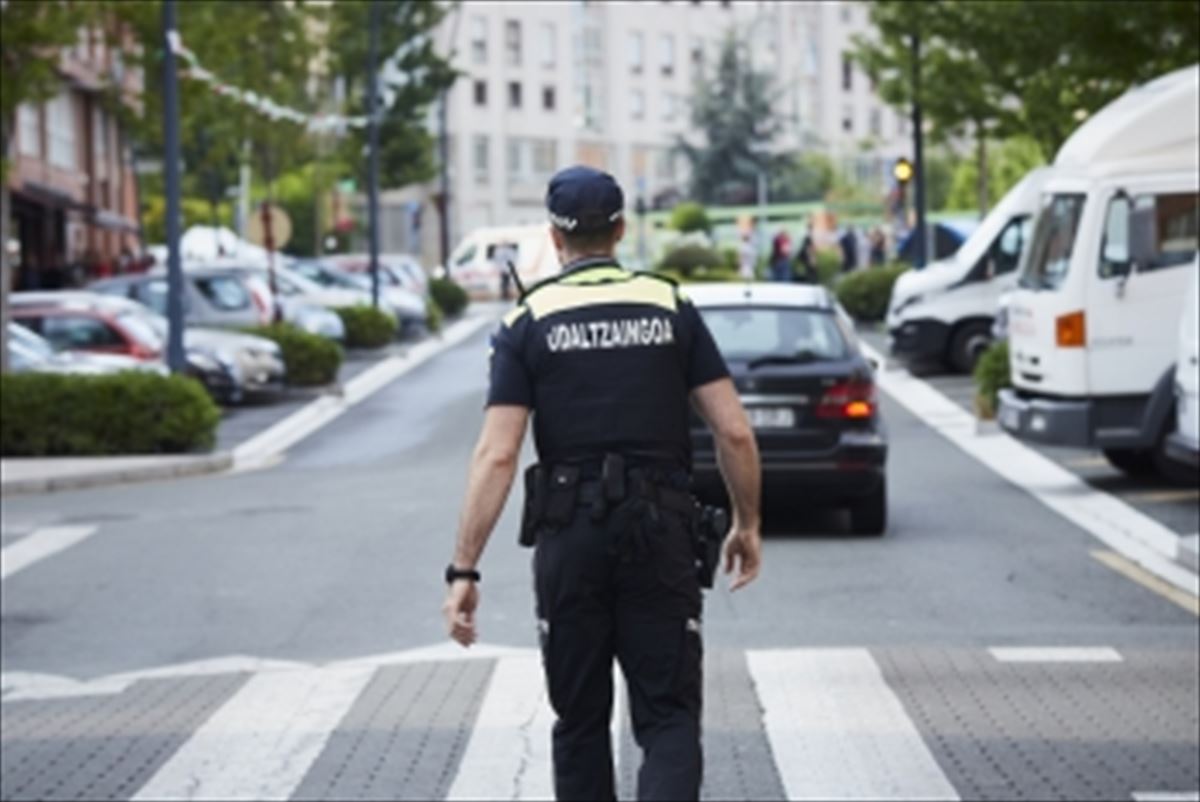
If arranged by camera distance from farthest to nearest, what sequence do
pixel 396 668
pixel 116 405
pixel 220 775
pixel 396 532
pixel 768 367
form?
pixel 116 405
pixel 396 532
pixel 768 367
pixel 396 668
pixel 220 775

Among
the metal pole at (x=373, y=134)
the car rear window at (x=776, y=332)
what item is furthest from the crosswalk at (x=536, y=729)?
the metal pole at (x=373, y=134)

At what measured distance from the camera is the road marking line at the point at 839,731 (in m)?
9.96

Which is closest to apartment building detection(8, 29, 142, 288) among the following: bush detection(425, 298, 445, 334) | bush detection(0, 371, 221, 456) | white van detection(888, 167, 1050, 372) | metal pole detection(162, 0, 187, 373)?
bush detection(425, 298, 445, 334)

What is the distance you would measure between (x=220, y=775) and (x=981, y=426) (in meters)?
20.7

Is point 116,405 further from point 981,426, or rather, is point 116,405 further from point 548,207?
point 548,207

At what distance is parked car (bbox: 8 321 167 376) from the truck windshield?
11.6 metres

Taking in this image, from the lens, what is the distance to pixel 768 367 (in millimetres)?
19156

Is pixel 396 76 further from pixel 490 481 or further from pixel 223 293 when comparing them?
pixel 490 481

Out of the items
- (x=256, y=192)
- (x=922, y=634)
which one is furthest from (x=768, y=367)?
(x=256, y=192)

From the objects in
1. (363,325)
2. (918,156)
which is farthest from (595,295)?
(363,325)

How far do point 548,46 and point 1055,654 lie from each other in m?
24.3

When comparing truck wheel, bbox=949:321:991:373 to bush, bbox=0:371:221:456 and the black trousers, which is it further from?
the black trousers

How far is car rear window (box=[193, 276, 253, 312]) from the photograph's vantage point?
43.0 metres

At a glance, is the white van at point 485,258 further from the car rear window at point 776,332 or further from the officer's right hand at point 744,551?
the officer's right hand at point 744,551
